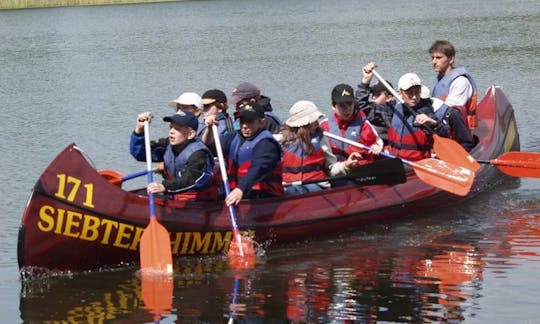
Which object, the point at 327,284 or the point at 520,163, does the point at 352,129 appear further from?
the point at 327,284

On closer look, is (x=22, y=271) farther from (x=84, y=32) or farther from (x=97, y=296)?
(x=84, y=32)

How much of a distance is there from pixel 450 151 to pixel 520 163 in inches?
44.7

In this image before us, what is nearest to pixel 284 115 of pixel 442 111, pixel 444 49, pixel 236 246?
pixel 444 49

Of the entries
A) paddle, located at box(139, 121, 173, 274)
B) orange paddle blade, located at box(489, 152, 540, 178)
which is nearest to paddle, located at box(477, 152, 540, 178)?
orange paddle blade, located at box(489, 152, 540, 178)

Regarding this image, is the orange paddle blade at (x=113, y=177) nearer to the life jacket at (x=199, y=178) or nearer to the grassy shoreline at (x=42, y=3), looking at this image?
the life jacket at (x=199, y=178)

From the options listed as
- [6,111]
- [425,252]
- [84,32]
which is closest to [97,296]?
[425,252]

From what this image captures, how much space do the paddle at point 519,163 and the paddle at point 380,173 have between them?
166 centimetres

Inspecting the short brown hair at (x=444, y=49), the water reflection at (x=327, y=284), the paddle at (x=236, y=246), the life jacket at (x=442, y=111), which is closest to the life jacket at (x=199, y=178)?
the paddle at (x=236, y=246)

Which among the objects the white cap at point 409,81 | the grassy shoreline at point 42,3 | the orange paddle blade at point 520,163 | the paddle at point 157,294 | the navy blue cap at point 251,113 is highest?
the grassy shoreline at point 42,3

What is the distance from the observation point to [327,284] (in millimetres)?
10156

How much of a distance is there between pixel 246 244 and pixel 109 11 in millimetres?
50988

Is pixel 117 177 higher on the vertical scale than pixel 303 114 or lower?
lower

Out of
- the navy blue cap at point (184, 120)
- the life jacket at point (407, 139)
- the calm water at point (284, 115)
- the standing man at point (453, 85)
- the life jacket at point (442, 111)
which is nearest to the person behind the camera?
the calm water at point (284, 115)

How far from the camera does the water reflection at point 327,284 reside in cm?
920
